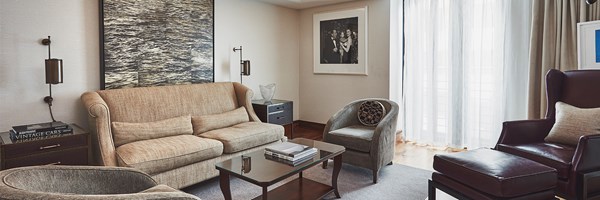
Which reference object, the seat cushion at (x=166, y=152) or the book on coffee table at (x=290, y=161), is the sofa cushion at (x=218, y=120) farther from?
the book on coffee table at (x=290, y=161)

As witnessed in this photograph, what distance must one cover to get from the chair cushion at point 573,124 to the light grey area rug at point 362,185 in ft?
3.70

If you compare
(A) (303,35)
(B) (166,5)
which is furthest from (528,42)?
(B) (166,5)

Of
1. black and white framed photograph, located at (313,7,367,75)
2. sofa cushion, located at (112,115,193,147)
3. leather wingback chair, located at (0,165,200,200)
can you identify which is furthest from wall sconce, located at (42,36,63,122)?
black and white framed photograph, located at (313,7,367,75)

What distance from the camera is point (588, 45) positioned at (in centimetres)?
321

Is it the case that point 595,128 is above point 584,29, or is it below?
below

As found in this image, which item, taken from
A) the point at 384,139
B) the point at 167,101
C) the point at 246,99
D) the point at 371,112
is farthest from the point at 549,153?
the point at 167,101

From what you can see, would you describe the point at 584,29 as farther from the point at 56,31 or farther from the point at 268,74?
the point at 56,31

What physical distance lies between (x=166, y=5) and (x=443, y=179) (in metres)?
3.30

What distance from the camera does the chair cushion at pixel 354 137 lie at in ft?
11.1

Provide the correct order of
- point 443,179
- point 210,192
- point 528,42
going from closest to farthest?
point 443,179, point 210,192, point 528,42

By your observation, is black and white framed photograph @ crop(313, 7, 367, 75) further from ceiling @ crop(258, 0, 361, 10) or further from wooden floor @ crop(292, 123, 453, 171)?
wooden floor @ crop(292, 123, 453, 171)

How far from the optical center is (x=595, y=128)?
2.57 metres

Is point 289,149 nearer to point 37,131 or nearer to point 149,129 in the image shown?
point 149,129

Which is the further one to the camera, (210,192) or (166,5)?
(166,5)
